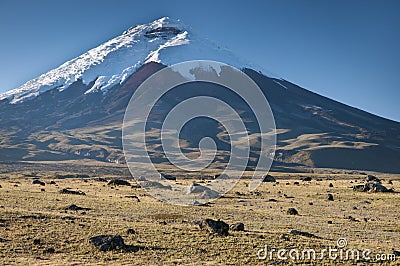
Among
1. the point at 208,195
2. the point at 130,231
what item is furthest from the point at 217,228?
the point at 208,195

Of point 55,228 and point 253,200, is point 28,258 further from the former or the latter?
point 253,200

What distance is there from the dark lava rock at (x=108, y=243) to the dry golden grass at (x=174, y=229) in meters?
0.40

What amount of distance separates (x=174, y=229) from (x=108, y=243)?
602 cm

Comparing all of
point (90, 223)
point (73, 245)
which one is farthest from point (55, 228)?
point (73, 245)

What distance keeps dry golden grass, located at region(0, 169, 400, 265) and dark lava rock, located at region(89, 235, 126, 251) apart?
40 centimetres

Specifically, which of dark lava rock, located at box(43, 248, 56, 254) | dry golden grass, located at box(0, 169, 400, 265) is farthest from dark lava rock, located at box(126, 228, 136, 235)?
dark lava rock, located at box(43, 248, 56, 254)

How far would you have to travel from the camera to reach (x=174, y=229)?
1066 inches

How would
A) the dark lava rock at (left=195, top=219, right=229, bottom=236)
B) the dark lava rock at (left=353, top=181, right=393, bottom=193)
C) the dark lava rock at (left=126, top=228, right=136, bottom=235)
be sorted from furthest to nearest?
the dark lava rock at (left=353, top=181, right=393, bottom=193), the dark lava rock at (left=126, top=228, right=136, bottom=235), the dark lava rock at (left=195, top=219, right=229, bottom=236)

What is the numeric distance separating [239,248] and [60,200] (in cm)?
2575

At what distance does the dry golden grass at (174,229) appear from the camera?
2077 centimetres

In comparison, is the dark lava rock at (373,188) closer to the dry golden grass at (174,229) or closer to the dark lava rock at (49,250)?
the dry golden grass at (174,229)

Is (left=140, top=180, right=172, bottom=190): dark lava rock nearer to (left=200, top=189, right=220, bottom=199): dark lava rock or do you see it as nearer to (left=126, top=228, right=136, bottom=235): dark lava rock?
(left=200, top=189, right=220, bottom=199): dark lava rock

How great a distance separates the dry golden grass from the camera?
2077cm

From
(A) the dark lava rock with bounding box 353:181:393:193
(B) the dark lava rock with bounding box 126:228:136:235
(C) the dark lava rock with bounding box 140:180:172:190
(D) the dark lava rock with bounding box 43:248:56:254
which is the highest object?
(A) the dark lava rock with bounding box 353:181:393:193
